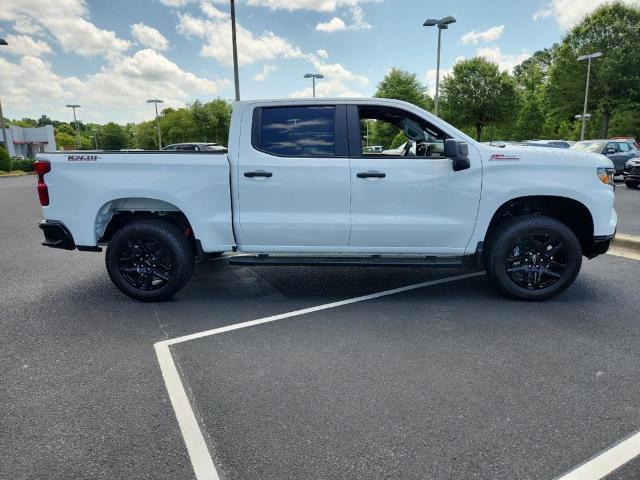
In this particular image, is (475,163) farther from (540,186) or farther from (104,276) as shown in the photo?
(104,276)

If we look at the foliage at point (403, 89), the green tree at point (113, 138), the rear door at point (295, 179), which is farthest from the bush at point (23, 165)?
the green tree at point (113, 138)

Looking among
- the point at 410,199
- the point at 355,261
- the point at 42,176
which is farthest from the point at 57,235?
the point at 410,199

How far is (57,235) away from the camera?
4.66 metres

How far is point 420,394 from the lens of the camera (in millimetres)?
2939

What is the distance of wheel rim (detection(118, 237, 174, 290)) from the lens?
185 inches

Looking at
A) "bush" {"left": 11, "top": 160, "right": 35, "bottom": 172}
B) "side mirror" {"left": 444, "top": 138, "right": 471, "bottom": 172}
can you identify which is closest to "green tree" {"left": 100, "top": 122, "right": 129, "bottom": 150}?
"bush" {"left": 11, "top": 160, "right": 35, "bottom": 172}

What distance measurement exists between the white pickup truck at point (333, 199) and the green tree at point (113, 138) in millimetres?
130751

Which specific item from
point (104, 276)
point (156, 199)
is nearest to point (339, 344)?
point (156, 199)

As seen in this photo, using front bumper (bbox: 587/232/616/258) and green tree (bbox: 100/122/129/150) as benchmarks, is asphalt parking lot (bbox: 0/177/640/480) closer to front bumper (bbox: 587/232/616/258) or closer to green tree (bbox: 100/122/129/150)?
front bumper (bbox: 587/232/616/258)

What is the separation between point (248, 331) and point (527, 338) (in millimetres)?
2369

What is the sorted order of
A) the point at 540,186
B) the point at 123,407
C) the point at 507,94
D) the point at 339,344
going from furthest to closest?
the point at 507,94
the point at 540,186
the point at 339,344
the point at 123,407

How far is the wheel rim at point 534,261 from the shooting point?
15.0 feet

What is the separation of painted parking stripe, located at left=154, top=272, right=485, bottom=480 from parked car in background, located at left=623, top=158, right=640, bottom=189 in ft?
44.1

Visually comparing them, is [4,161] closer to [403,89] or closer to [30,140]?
[403,89]
